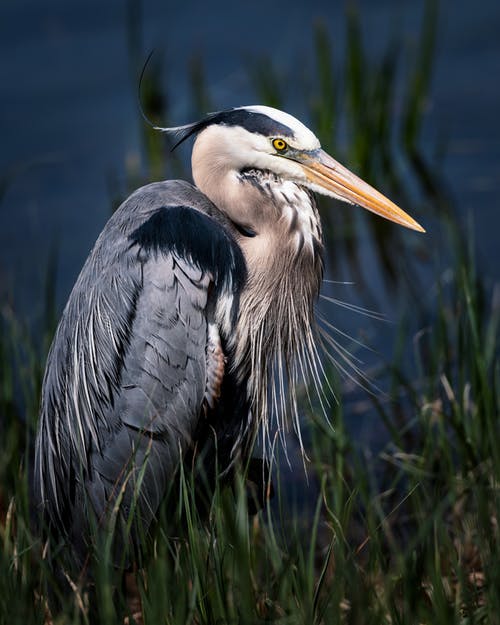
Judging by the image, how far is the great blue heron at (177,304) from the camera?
3045mm

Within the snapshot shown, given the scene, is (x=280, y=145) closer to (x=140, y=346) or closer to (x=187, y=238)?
(x=187, y=238)

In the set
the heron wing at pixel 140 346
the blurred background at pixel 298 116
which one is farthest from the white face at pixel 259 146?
the blurred background at pixel 298 116

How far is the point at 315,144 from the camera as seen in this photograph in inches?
121

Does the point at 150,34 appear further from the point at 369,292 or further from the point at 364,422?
the point at 364,422

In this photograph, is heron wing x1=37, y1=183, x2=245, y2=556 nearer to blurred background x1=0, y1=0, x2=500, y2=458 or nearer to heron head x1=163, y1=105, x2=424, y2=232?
heron head x1=163, y1=105, x2=424, y2=232

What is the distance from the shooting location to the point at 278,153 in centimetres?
306

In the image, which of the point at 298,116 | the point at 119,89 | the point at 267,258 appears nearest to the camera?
the point at 267,258

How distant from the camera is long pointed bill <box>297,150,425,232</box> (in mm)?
3084

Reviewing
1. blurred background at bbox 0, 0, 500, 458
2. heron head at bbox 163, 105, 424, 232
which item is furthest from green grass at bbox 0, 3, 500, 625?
heron head at bbox 163, 105, 424, 232

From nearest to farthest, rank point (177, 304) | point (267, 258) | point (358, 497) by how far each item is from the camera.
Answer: point (177, 304) → point (267, 258) → point (358, 497)

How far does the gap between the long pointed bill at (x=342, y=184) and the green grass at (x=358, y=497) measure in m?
0.30

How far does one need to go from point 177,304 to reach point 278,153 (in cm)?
50

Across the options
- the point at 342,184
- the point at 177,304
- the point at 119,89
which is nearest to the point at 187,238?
the point at 177,304

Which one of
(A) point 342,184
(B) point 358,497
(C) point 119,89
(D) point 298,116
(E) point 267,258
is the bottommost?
(B) point 358,497
